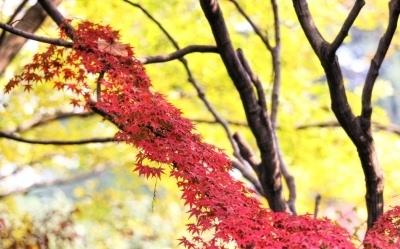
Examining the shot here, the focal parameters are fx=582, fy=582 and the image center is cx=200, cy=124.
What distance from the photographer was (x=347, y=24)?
3.21m

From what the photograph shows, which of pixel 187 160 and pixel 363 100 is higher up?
pixel 363 100

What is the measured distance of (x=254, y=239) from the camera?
2.71 meters

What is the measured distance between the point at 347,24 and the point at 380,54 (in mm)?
294

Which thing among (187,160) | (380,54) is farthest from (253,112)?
(187,160)

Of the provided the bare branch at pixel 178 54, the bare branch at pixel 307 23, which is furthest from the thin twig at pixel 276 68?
the bare branch at pixel 307 23

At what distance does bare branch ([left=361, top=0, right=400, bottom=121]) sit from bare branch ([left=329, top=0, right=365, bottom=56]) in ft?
0.56

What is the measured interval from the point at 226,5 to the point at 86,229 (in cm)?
833

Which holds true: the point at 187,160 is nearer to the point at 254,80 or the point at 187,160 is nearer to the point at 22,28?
the point at 254,80

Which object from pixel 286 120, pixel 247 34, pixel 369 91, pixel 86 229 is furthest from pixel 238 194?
pixel 86 229

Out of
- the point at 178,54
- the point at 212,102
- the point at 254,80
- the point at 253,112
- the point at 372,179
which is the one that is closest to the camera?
the point at 372,179

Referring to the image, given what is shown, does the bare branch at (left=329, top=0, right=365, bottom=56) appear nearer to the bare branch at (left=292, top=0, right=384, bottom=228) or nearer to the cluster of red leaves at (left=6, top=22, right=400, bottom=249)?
the bare branch at (left=292, top=0, right=384, bottom=228)

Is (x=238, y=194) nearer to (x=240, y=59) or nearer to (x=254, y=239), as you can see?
(x=254, y=239)

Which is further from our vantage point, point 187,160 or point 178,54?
point 178,54

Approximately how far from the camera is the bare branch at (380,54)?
3117 millimetres
